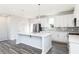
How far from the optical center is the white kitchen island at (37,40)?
7.76 ft

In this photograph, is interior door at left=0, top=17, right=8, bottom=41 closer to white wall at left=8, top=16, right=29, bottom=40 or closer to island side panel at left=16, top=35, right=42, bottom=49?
white wall at left=8, top=16, right=29, bottom=40

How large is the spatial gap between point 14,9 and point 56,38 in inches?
91.3

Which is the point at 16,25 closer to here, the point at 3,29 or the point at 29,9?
the point at 3,29

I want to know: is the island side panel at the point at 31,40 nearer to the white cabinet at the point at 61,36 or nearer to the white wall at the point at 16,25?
the white wall at the point at 16,25

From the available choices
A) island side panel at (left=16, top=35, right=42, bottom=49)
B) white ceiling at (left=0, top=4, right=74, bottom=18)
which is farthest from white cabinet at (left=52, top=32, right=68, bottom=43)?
white ceiling at (left=0, top=4, right=74, bottom=18)

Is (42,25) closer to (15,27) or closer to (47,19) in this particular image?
(47,19)

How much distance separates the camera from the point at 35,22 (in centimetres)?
205

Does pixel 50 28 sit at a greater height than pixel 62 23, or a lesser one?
lesser

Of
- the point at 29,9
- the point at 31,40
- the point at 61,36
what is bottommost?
the point at 31,40

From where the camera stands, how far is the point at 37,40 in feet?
8.73

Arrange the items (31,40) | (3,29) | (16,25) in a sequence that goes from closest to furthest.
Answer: (16,25) → (3,29) → (31,40)

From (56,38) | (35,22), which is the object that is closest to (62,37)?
(56,38)

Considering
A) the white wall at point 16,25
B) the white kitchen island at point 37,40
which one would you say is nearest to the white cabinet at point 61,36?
the white kitchen island at point 37,40

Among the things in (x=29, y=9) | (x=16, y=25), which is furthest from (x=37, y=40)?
(x=29, y=9)
